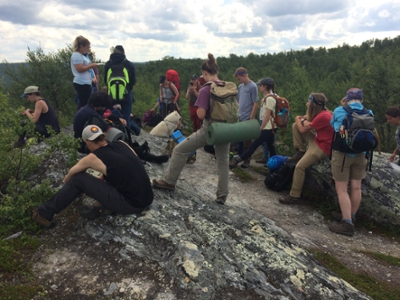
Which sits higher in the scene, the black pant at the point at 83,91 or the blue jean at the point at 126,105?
the black pant at the point at 83,91

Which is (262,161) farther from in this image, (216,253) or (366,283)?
(216,253)

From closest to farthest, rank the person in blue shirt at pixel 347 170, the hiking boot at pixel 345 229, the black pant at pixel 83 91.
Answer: the person in blue shirt at pixel 347 170, the hiking boot at pixel 345 229, the black pant at pixel 83 91

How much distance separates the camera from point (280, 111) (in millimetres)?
7676

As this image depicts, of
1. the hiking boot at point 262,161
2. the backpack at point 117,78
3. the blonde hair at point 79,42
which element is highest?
the blonde hair at point 79,42

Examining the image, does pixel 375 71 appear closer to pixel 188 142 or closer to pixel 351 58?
pixel 188 142

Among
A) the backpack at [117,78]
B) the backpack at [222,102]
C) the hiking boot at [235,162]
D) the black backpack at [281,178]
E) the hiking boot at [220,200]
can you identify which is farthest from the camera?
the hiking boot at [235,162]

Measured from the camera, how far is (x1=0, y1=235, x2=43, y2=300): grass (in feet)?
10.8

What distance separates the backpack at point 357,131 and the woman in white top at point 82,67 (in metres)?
5.54

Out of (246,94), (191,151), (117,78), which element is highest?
(117,78)

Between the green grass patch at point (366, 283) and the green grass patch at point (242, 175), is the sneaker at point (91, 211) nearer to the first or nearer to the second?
the green grass patch at point (366, 283)

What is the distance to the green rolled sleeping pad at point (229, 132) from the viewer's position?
187 inches

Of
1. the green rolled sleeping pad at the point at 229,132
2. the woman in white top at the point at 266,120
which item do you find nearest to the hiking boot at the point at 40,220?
the green rolled sleeping pad at the point at 229,132

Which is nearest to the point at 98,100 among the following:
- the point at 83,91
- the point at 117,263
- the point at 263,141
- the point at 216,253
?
the point at 83,91

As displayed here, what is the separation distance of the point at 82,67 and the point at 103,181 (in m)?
3.83
